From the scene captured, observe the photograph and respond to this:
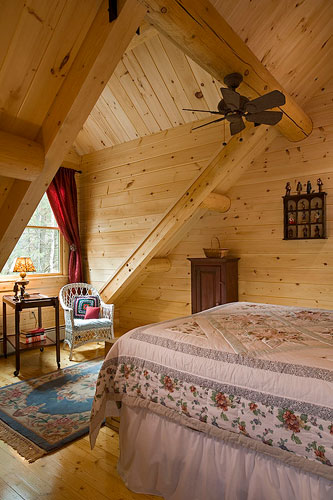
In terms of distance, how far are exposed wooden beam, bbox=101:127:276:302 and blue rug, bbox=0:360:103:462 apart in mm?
1418

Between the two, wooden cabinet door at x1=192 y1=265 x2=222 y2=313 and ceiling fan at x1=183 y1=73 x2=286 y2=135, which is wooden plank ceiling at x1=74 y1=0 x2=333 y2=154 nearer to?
ceiling fan at x1=183 y1=73 x2=286 y2=135

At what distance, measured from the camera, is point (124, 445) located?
6.18ft

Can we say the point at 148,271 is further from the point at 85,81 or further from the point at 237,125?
the point at 85,81

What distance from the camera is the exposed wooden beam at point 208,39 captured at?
5.88ft

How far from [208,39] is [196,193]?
1.82 m

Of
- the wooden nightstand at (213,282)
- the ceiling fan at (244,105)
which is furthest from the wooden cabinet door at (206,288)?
the ceiling fan at (244,105)

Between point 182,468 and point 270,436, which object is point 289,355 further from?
point 182,468

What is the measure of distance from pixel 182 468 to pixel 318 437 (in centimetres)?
71

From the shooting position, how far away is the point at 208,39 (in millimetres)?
2055

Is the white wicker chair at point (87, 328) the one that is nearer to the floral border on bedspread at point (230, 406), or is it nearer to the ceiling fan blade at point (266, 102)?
the floral border on bedspread at point (230, 406)

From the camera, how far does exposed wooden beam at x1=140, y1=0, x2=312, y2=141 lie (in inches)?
70.6

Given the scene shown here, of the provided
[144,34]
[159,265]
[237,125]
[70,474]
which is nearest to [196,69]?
[144,34]

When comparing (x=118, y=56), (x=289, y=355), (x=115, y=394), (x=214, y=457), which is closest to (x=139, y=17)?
(x=118, y=56)

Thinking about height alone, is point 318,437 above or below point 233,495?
above
